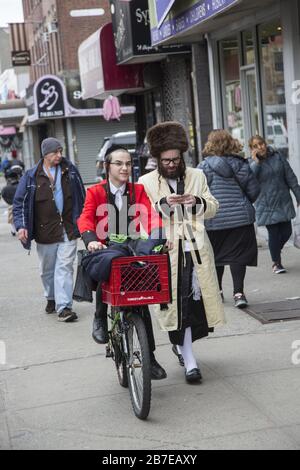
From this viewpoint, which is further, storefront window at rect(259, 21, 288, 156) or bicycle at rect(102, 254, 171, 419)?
storefront window at rect(259, 21, 288, 156)

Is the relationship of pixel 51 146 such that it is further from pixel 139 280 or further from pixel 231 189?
pixel 139 280

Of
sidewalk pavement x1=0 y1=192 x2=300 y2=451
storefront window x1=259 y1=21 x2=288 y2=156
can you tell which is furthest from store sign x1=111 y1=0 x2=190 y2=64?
sidewalk pavement x1=0 y1=192 x2=300 y2=451

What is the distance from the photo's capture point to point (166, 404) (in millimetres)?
5512

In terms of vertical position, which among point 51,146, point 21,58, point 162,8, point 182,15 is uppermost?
point 21,58

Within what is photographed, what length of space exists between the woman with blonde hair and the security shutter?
2647cm

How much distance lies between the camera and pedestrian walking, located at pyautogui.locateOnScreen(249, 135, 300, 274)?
9.60 m

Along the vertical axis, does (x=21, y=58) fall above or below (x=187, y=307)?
above

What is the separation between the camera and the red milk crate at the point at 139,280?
515 centimetres

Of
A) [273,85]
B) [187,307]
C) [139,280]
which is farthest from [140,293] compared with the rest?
[273,85]

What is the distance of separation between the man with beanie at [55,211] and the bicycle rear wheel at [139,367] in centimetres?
312

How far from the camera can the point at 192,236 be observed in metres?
5.88

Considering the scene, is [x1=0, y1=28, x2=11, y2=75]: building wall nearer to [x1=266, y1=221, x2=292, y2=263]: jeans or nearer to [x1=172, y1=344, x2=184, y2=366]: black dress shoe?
[x1=266, y1=221, x2=292, y2=263]: jeans

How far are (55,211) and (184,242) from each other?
295 cm

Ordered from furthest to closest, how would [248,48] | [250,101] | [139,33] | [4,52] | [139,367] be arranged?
[4,52] → [139,33] → [250,101] → [248,48] → [139,367]
